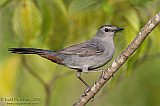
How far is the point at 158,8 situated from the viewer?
15.6 feet

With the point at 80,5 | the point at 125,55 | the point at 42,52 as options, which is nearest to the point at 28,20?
the point at 42,52

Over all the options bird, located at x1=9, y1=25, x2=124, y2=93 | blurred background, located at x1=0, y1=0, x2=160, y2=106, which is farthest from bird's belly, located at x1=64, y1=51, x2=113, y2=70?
blurred background, located at x1=0, y1=0, x2=160, y2=106

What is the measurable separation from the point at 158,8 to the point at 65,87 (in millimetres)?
3231

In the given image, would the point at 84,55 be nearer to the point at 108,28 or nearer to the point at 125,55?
the point at 108,28

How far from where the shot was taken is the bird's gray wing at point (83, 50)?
199 inches

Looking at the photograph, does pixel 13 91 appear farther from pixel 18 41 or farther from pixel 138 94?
pixel 138 94

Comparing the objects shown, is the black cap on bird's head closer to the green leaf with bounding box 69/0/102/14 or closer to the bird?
the bird

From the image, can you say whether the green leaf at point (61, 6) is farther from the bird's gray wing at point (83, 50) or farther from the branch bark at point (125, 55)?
the branch bark at point (125, 55)

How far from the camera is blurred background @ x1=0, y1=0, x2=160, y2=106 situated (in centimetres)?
477

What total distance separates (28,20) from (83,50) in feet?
2.24

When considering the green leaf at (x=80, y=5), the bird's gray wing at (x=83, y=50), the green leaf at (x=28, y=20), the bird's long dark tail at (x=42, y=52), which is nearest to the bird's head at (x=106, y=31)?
the bird's gray wing at (x=83, y=50)

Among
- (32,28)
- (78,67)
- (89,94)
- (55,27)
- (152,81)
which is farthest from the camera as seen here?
(152,81)

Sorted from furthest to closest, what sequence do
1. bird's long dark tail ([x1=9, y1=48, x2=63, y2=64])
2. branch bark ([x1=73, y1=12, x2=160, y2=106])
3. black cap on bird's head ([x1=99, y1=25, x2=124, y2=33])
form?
1. black cap on bird's head ([x1=99, y1=25, x2=124, y2=33])
2. bird's long dark tail ([x1=9, y1=48, x2=63, y2=64])
3. branch bark ([x1=73, y1=12, x2=160, y2=106])

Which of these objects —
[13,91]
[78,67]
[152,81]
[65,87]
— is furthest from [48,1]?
[65,87]
